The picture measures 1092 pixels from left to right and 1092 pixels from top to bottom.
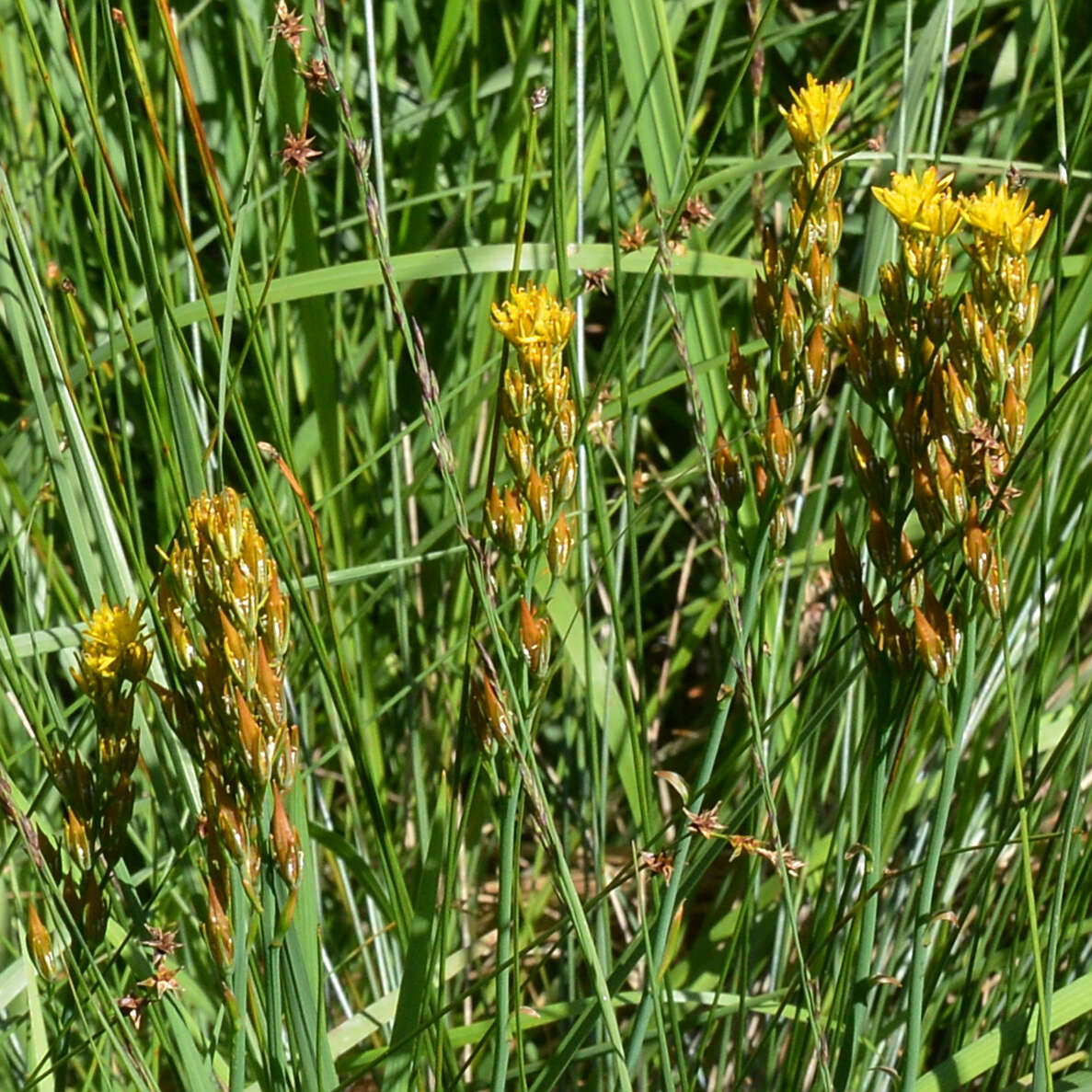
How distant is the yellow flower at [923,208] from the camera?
57cm

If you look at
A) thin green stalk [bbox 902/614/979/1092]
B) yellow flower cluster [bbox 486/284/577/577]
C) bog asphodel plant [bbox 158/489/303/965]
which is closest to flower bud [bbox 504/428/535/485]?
yellow flower cluster [bbox 486/284/577/577]

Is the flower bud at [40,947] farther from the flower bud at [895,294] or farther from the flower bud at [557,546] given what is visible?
the flower bud at [895,294]

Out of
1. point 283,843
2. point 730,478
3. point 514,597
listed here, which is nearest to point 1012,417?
point 730,478

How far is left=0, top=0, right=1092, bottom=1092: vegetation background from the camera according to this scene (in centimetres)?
66

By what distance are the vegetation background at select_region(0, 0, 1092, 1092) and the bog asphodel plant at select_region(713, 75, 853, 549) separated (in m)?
0.03

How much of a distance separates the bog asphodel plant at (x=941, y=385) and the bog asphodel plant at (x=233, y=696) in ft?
0.82

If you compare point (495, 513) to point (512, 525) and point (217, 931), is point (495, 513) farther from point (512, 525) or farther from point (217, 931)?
point (217, 931)

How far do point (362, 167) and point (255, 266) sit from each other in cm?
74

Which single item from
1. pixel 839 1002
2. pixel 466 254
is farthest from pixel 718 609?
pixel 839 1002

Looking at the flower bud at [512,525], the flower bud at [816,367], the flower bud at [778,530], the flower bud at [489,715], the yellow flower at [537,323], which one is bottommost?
the flower bud at [489,715]

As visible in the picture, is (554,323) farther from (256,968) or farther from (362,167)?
(256,968)

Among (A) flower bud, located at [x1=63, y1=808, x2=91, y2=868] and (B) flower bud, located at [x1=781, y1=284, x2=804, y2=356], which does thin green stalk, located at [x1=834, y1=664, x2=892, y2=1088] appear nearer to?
(B) flower bud, located at [x1=781, y1=284, x2=804, y2=356]

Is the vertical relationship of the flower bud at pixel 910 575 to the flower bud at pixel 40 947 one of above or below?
above

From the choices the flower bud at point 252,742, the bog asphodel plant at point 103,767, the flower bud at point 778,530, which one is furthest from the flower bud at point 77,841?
the flower bud at point 778,530
